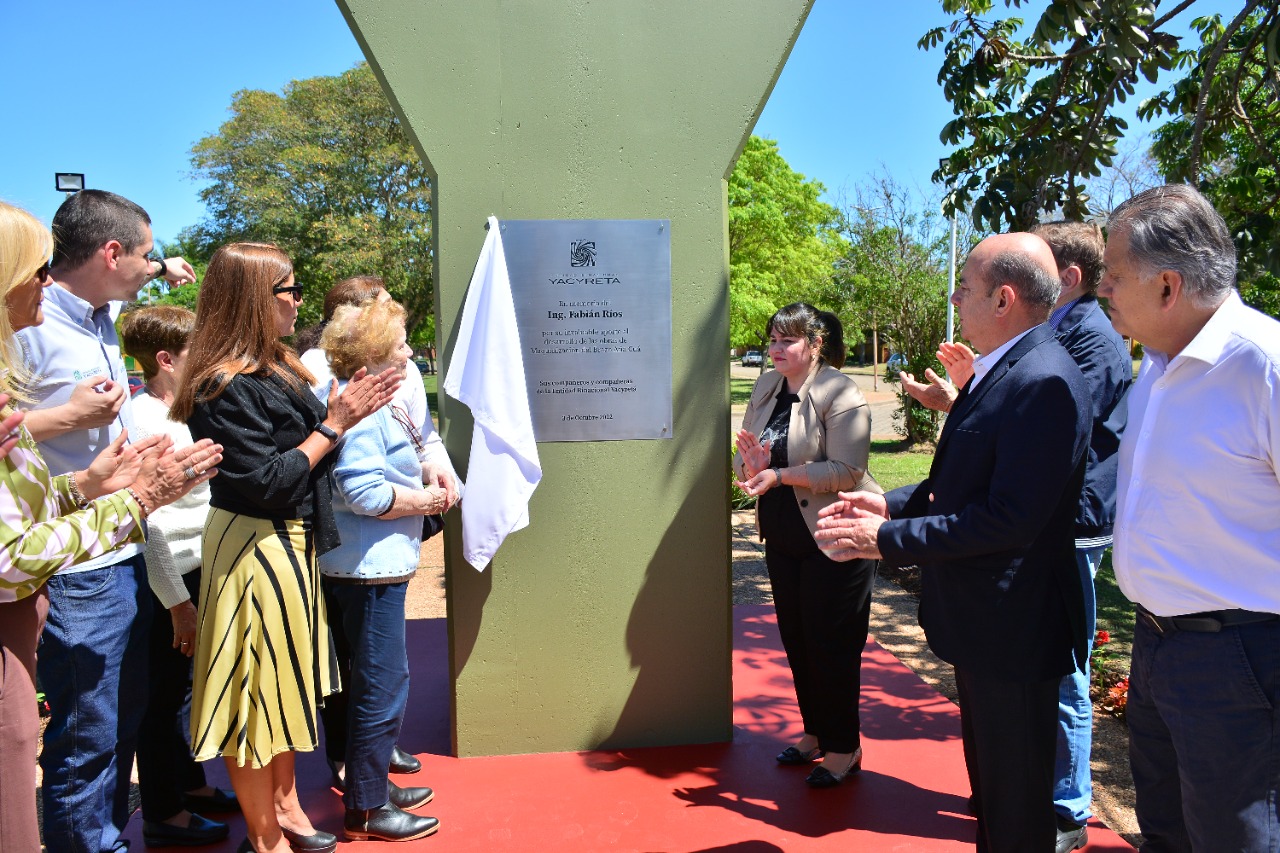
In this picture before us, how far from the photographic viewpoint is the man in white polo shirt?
103 inches

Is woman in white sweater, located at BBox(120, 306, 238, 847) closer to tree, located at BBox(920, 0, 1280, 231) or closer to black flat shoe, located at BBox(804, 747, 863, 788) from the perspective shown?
black flat shoe, located at BBox(804, 747, 863, 788)

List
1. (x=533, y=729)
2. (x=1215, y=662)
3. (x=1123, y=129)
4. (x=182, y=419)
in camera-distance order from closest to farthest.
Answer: (x=1215, y=662)
(x=182, y=419)
(x=533, y=729)
(x=1123, y=129)

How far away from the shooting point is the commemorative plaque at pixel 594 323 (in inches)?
146

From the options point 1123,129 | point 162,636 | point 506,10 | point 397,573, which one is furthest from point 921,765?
point 1123,129

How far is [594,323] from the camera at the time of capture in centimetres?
376

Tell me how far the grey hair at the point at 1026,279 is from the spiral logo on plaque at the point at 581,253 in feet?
5.67

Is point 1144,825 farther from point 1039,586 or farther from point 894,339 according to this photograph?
point 894,339

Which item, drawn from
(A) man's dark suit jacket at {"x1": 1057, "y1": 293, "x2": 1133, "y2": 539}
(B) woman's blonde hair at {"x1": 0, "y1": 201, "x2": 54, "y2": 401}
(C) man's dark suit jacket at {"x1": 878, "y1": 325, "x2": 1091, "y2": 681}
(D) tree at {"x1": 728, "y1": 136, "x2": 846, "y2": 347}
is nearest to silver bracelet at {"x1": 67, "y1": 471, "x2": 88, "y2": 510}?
(B) woman's blonde hair at {"x1": 0, "y1": 201, "x2": 54, "y2": 401}

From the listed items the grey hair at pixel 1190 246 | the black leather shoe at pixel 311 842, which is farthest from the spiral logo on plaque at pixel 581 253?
the black leather shoe at pixel 311 842

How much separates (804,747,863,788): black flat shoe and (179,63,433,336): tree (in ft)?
64.9

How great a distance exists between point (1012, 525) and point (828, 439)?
1.32 m

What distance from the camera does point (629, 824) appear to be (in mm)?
3332

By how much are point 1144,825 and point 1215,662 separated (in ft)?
2.13

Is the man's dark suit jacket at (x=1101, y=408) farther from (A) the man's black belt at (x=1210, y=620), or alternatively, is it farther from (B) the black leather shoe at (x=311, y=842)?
(B) the black leather shoe at (x=311, y=842)
